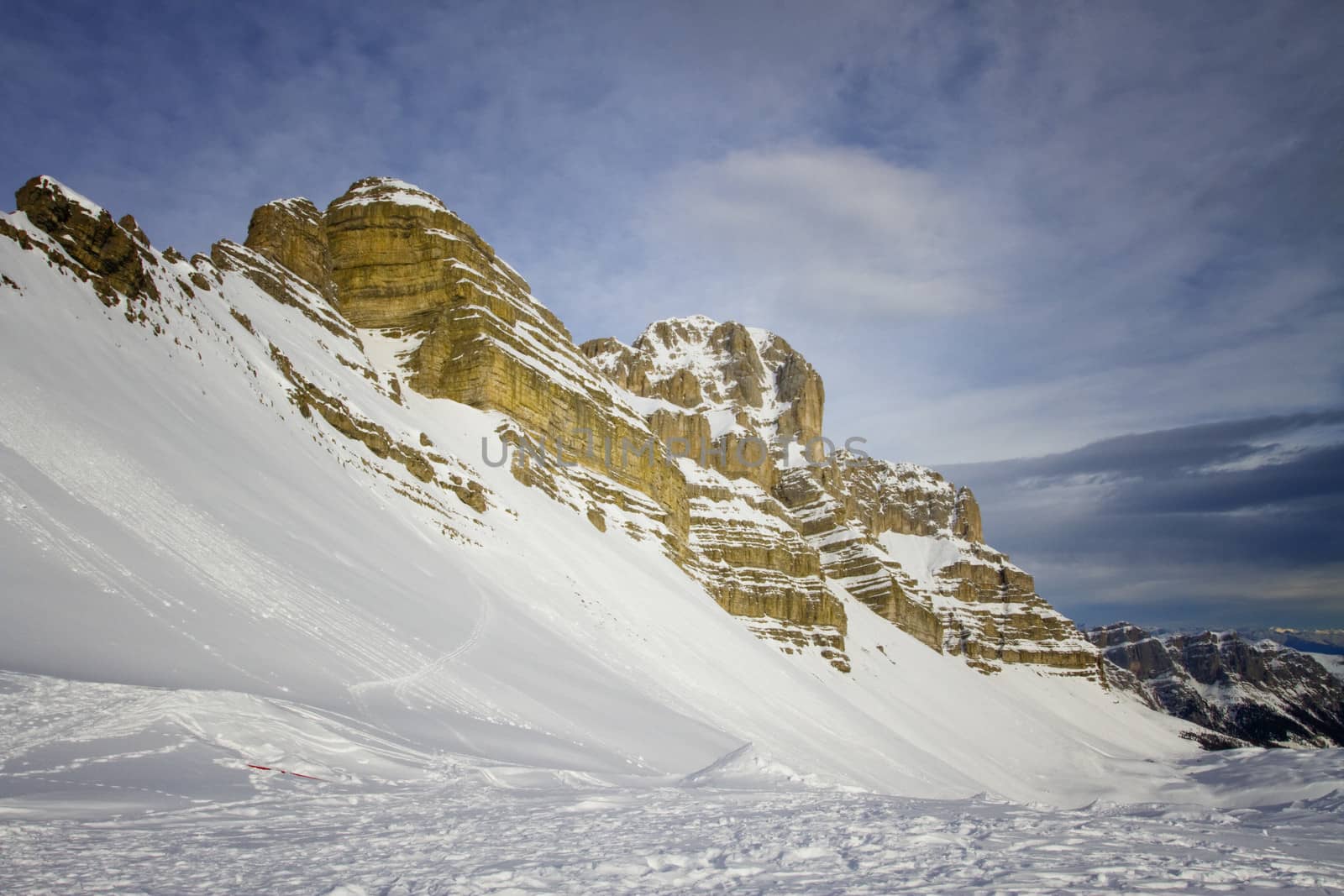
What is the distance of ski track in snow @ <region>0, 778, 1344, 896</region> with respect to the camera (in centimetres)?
532

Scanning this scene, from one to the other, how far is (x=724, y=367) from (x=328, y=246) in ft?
308

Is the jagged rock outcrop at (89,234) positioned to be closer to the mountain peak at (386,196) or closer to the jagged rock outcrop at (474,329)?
the jagged rock outcrop at (474,329)

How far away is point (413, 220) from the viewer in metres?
66.8

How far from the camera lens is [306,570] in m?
21.5

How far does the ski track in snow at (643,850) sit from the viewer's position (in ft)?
17.5

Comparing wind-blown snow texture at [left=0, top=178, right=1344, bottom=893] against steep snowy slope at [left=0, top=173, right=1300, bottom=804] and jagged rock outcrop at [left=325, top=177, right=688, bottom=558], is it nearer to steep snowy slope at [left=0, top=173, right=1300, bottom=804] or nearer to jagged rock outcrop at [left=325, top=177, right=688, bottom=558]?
steep snowy slope at [left=0, top=173, right=1300, bottom=804]

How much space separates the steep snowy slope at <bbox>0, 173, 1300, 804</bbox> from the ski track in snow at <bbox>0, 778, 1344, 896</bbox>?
3.11 m

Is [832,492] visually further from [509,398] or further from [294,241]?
[294,241]

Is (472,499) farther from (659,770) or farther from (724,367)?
(724,367)

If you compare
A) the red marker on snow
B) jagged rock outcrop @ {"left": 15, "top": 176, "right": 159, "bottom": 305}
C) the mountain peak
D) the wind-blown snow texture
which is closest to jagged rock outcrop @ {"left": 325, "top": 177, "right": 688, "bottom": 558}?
the mountain peak

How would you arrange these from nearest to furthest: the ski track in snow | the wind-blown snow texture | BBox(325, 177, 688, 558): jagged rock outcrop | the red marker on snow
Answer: the ski track in snow < the wind-blown snow texture < the red marker on snow < BBox(325, 177, 688, 558): jagged rock outcrop

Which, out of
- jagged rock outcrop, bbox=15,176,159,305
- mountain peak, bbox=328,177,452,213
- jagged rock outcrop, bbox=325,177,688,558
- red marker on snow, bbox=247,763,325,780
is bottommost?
red marker on snow, bbox=247,763,325,780

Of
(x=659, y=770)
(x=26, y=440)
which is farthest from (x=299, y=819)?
(x=26, y=440)

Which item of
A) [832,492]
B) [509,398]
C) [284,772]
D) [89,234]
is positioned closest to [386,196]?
[509,398]
